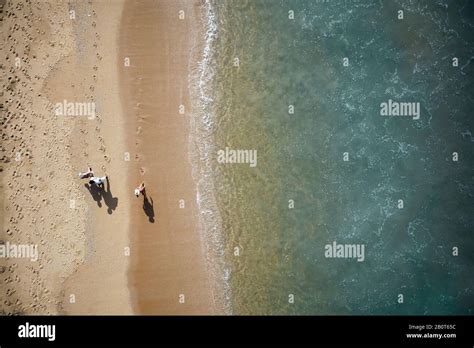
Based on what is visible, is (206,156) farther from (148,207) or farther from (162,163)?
(148,207)

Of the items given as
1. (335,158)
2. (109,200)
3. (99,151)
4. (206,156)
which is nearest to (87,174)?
(99,151)

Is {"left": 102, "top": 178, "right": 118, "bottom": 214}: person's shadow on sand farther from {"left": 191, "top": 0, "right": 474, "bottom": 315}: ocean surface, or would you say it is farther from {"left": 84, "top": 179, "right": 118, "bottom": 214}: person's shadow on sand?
{"left": 191, "top": 0, "right": 474, "bottom": 315}: ocean surface

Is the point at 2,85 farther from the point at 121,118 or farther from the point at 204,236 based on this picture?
the point at 204,236

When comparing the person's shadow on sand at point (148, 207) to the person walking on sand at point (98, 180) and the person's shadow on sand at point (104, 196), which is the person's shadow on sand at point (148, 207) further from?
the person walking on sand at point (98, 180)

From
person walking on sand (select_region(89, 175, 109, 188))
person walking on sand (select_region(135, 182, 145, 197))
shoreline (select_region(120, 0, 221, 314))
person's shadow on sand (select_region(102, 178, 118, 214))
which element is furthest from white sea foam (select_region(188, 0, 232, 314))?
person walking on sand (select_region(89, 175, 109, 188))

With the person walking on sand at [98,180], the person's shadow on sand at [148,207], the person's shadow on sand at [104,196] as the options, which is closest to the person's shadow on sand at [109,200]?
the person's shadow on sand at [104,196]

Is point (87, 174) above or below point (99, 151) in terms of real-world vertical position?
below

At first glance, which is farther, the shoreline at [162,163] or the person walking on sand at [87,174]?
the shoreline at [162,163]
